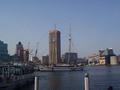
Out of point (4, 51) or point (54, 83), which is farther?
point (4, 51)

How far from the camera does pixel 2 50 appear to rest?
18950 centimetres

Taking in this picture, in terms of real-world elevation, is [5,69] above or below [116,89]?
above

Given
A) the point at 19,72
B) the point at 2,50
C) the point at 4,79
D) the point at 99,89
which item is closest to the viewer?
the point at 4,79

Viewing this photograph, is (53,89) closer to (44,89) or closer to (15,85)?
(44,89)

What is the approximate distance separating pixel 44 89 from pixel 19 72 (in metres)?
10.9

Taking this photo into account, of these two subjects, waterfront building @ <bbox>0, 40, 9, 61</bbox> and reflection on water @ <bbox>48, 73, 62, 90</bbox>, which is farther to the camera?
waterfront building @ <bbox>0, 40, 9, 61</bbox>

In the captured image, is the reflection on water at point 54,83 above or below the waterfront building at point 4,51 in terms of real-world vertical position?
below

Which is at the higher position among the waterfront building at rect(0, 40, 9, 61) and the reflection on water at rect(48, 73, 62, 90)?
the waterfront building at rect(0, 40, 9, 61)

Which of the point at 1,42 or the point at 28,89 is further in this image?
the point at 1,42

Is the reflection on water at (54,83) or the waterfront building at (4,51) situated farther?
the waterfront building at (4,51)

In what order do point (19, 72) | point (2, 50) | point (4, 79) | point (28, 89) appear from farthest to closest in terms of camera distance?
point (2, 50) → point (19, 72) → point (28, 89) → point (4, 79)

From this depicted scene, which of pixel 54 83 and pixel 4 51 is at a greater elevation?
pixel 4 51

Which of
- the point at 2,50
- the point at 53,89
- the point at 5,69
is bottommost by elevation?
the point at 53,89

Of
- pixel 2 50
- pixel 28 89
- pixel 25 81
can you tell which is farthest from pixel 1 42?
pixel 28 89
